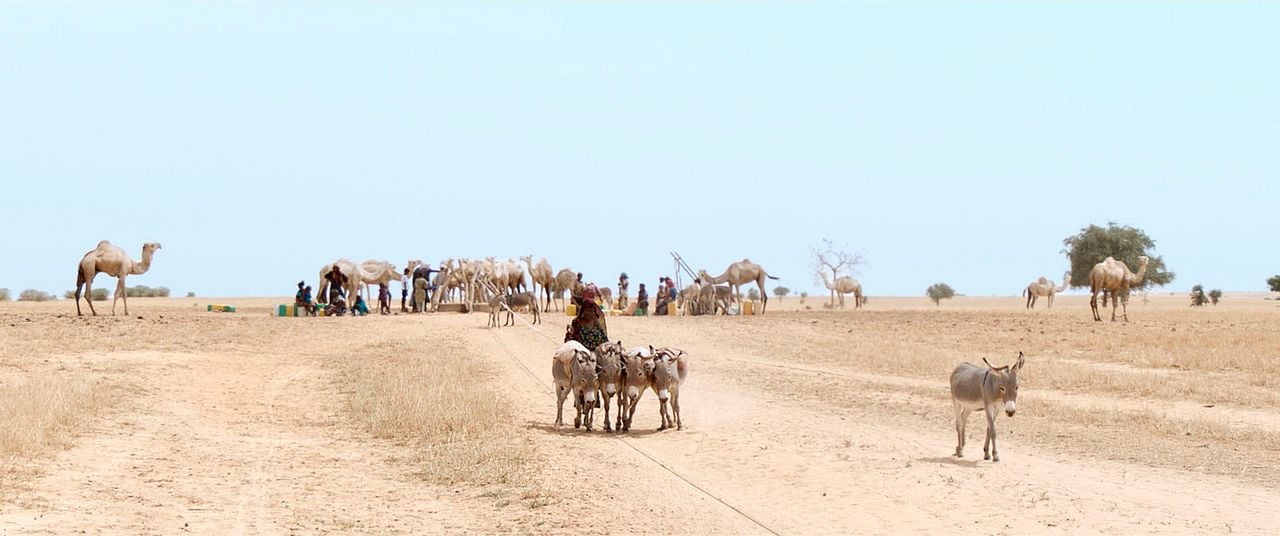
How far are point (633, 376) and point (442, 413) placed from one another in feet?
8.79

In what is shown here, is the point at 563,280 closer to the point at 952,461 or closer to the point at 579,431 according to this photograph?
the point at 579,431

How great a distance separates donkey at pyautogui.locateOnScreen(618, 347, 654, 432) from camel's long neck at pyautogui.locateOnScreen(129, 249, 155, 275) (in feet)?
78.2

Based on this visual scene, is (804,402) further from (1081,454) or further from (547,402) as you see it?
(1081,454)

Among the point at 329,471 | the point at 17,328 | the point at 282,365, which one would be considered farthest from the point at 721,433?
the point at 17,328

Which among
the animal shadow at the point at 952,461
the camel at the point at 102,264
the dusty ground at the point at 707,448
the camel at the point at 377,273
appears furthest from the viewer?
the camel at the point at 377,273

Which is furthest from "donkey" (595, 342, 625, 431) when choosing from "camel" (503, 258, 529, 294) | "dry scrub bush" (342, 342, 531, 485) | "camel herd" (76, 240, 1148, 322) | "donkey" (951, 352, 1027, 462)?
"camel" (503, 258, 529, 294)

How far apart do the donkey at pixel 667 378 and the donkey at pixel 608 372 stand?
507mm

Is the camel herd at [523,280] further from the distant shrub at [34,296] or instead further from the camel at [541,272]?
the distant shrub at [34,296]

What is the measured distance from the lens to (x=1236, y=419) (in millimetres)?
18938

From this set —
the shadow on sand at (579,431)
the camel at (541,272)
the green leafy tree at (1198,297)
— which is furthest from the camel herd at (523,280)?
the green leafy tree at (1198,297)

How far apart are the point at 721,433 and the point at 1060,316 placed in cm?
3094

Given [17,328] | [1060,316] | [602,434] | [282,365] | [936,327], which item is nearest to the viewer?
[602,434]

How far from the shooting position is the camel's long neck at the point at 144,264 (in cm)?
3644

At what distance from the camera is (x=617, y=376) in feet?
55.8
